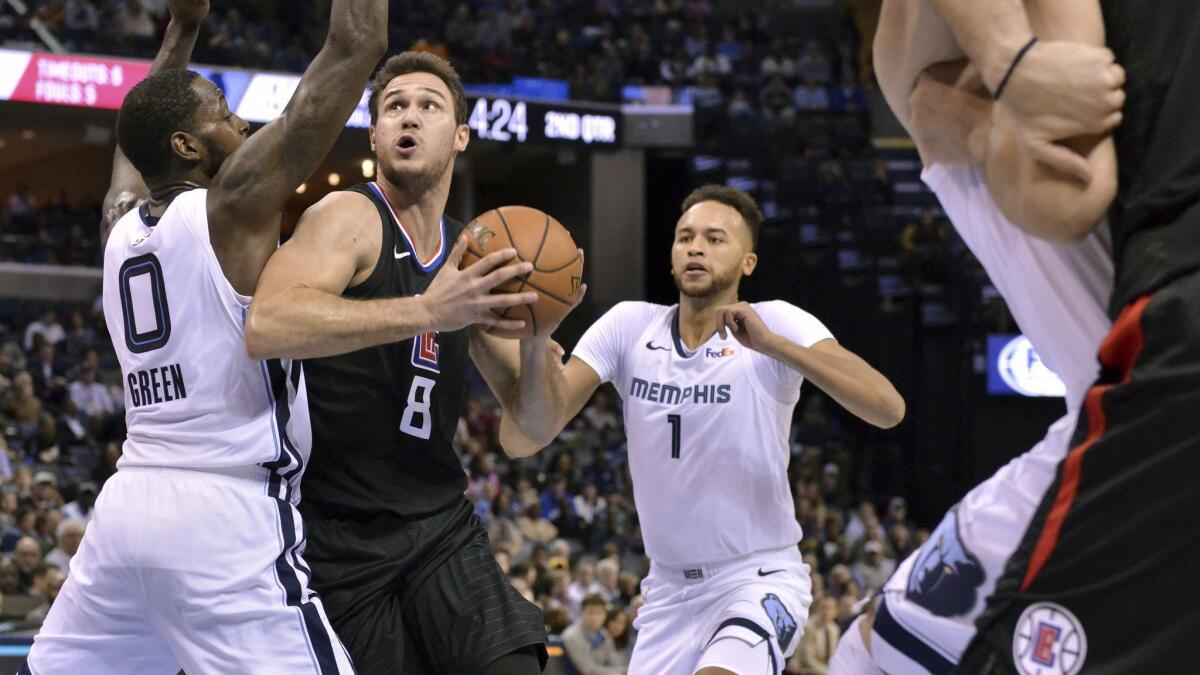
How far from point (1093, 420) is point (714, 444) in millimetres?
2859

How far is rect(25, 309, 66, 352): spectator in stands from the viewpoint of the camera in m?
15.8

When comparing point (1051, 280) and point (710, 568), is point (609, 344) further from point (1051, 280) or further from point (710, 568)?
point (1051, 280)

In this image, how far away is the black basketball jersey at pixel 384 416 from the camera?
394 cm

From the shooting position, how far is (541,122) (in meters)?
20.6

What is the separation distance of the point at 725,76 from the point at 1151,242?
71.5 feet

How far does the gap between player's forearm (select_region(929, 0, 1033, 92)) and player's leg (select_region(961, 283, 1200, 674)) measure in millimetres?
459

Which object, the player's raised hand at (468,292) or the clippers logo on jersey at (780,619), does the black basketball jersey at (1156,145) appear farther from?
the clippers logo on jersey at (780,619)

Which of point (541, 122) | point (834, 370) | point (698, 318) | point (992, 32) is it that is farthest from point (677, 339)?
point (541, 122)

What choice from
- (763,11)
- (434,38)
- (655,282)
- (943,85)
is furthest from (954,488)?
(943,85)

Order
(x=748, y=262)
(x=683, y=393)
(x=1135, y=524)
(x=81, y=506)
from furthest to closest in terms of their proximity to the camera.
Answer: (x=81, y=506)
(x=748, y=262)
(x=683, y=393)
(x=1135, y=524)

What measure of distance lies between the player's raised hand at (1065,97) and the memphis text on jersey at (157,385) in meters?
2.17

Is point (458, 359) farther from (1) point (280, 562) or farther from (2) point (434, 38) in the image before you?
(2) point (434, 38)

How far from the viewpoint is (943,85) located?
2582 mm

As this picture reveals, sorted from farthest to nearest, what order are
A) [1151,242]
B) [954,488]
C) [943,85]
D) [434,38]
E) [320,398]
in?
[434,38] → [954,488] → [320,398] → [943,85] → [1151,242]
